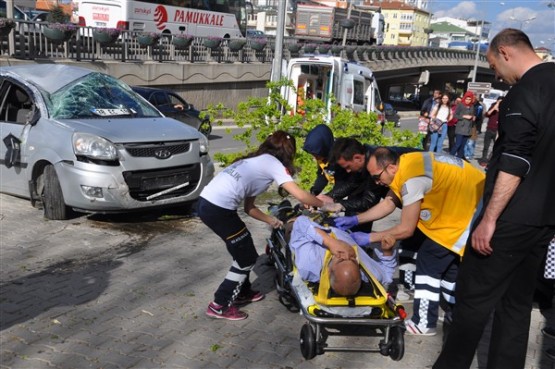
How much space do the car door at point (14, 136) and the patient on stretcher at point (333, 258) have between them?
4435 millimetres

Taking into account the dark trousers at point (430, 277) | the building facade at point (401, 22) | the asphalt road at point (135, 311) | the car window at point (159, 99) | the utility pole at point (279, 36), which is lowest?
the asphalt road at point (135, 311)

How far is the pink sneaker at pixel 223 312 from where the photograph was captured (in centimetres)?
470

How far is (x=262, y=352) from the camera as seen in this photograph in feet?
13.9

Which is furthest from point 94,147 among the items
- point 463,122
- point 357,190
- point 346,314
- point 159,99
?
A: point 463,122

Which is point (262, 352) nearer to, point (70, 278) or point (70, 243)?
point (70, 278)

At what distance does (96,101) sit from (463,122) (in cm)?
966

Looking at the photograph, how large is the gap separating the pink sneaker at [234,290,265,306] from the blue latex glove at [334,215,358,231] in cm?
95

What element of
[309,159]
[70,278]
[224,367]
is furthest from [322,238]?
[309,159]

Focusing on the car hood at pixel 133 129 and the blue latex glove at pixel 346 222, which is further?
the car hood at pixel 133 129

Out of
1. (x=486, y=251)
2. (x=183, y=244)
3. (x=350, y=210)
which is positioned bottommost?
(x=183, y=244)

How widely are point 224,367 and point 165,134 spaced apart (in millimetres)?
4013

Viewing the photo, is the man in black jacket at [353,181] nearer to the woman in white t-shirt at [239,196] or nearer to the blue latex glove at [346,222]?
the blue latex glove at [346,222]

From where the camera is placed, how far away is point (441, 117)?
1494cm

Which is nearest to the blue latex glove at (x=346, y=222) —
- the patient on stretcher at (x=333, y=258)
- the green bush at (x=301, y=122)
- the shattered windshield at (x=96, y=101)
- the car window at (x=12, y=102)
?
the patient on stretcher at (x=333, y=258)
